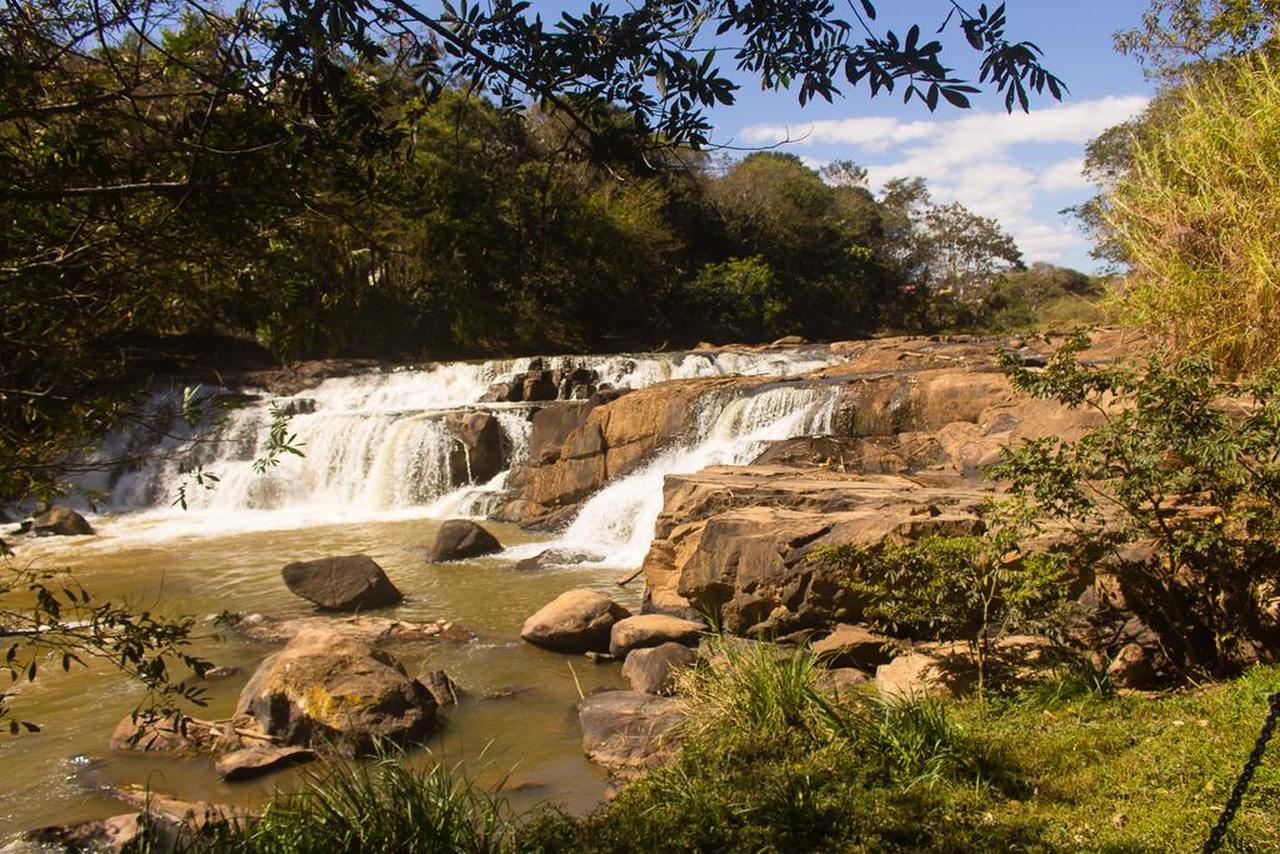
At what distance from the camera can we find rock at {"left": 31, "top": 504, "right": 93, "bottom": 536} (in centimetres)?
1434

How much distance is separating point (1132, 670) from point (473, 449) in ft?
40.7

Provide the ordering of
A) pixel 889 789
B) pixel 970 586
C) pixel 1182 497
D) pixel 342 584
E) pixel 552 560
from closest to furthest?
pixel 889 789 → pixel 1182 497 → pixel 970 586 → pixel 342 584 → pixel 552 560

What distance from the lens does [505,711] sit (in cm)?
652

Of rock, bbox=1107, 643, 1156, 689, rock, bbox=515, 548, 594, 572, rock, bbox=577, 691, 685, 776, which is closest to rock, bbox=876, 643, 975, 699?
rock, bbox=1107, 643, 1156, 689

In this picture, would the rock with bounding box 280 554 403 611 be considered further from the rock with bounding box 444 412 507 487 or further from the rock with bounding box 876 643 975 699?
the rock with bounding box 444 412 507 487

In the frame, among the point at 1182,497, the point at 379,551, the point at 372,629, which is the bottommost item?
the point at 379,551

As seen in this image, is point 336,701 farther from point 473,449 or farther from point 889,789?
point 473,449

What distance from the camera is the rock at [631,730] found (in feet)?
16.7

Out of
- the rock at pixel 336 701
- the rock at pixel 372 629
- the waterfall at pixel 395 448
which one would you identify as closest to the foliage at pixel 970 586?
the rock at pixel 336 701

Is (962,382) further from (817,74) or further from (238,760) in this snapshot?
(817,74)

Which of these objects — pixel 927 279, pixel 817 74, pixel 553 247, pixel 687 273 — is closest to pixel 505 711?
pixel 817 74

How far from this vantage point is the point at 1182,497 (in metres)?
5.01

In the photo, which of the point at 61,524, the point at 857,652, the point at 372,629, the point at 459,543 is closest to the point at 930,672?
the point at 857,652

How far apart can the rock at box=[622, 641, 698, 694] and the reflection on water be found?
0.23 metres
